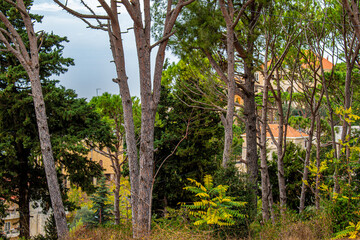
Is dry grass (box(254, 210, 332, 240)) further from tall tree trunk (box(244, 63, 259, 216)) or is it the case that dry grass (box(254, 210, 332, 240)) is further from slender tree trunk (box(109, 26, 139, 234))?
tall tree trunk (box(244, 63, 259, 216))

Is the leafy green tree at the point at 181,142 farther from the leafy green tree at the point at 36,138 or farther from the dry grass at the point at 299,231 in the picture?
the dry grass at the point at 299,231

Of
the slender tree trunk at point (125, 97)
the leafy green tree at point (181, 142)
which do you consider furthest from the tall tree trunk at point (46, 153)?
the leafy green tree at point (181, 142)

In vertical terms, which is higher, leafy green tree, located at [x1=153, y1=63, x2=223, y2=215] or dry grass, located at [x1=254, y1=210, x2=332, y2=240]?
leafy green tree, located at [x1=153, y1=63, x2=223, y2=215]

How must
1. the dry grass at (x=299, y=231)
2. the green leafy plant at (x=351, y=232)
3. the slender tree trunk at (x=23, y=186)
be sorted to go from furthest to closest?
the slender tree trunk at (x=23, y=186) → the dry grass at (x=299, y=231) → the green leafy plant at (x=351, y=232)

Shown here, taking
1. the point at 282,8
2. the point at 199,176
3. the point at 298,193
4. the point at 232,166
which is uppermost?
the point at 282,8

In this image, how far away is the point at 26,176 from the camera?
1312cm

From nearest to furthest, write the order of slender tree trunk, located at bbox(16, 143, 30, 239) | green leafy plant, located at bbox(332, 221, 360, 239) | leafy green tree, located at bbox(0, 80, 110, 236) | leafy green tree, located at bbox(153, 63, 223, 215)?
green leafy plant, located at bbox(332, 221, 360, 239) < leafy green tree, located at bbox(0, 80, 110, 236) < slender tree trunk, located at bbox(16, 143, 30, 239) < leafy green tree, located at bbox(153, 63, 223, 215)

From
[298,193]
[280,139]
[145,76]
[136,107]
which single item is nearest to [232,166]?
[145,76]

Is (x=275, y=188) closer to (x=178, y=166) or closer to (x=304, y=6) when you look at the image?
(x=178, y=166)

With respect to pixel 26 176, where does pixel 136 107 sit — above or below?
above

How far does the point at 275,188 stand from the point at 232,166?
491 inches

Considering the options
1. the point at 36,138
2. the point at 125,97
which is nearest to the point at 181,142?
the point at 36,138

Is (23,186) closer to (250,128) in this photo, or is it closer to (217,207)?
(250,128)

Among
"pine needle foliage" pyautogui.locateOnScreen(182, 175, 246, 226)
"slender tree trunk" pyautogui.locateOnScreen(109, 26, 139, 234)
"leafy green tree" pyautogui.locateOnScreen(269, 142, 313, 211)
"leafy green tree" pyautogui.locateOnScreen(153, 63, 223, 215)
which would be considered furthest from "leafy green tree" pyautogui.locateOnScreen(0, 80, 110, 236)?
"leafy green tree" pyautogui.locateOnScreen(269, 142, 313, 211)
